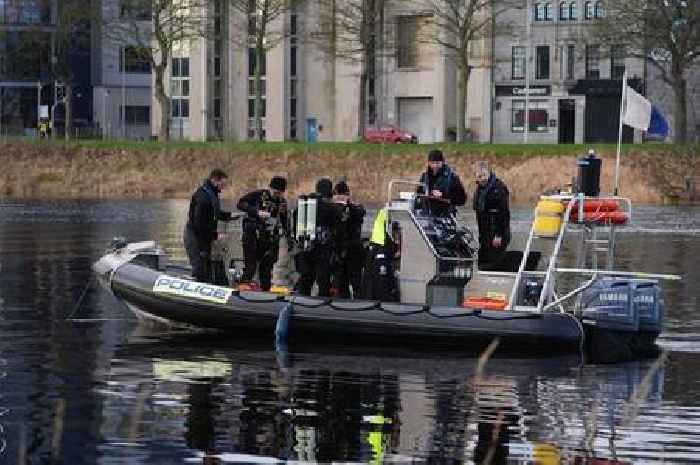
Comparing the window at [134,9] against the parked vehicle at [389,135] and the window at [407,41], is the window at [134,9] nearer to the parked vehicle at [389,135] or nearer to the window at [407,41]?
the parked vehicle at [389,135]

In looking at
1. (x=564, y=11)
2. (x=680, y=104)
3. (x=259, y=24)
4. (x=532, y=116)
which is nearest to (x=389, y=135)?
(x=259, y=24)

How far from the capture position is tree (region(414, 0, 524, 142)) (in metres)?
75.2

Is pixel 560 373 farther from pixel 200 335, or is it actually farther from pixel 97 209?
pixel 97 209

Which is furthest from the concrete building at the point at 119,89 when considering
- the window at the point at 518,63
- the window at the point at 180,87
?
the window at the point at 518,63

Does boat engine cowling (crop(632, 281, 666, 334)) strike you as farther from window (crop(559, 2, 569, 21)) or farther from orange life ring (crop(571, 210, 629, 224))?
window (crop(559, 2, 569, 21))

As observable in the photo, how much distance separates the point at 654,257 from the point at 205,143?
39720mm

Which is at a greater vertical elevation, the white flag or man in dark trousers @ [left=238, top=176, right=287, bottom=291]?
the white flag

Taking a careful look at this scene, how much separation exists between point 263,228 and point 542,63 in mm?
71977

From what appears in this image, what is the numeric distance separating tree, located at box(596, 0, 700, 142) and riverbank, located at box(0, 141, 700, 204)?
3.51 metres

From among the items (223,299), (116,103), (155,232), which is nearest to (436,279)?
(223,299)

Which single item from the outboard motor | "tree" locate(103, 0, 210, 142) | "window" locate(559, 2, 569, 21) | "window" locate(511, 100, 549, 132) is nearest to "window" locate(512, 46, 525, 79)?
"window" locate(511, 100, 549, 132)

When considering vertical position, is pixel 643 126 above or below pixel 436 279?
above

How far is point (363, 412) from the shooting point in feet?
54.1

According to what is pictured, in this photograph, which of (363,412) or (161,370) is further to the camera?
(161,370)
